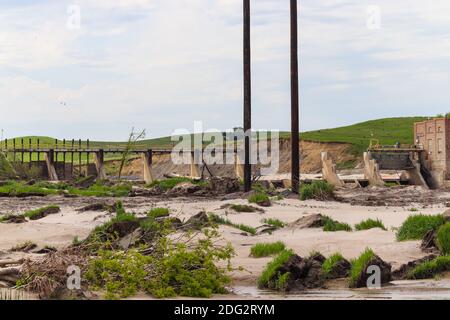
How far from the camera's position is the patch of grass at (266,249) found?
1770cm

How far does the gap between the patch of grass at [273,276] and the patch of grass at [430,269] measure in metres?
2.09

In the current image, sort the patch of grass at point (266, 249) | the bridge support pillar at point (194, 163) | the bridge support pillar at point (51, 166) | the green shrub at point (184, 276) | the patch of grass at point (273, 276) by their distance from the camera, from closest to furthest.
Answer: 1. the green shrub at point (184, 276)
2. the patch of grass at point (273, 276)
3. the patch of grass at point (266, 249)
4. the bridge support pillar at point (194, 163)
5. the bridge support pillar at point (51, 166)

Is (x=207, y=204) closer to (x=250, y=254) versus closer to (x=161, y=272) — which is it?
(x=250, y=254)

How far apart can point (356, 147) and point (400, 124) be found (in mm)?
27727

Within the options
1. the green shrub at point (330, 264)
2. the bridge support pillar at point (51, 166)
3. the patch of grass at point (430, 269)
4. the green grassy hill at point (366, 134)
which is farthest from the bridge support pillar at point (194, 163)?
the patch of grass at point (430, 269)

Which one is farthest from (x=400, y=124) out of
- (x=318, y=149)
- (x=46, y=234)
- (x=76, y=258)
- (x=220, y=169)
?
(x=76, y=258)

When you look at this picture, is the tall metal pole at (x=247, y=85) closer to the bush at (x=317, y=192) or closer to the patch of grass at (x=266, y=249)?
the bush at (x=317, y=192)

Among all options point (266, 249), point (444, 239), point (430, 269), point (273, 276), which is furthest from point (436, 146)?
point (273, 276)

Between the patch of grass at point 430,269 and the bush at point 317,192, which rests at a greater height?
the bush at point 317,192

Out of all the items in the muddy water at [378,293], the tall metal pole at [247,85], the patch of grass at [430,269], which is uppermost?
the tall metal pole at [247,85]

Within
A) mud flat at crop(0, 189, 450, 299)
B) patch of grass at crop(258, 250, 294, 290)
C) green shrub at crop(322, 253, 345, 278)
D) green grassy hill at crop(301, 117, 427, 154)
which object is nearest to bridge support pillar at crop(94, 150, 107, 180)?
green grassy hill at crop(301, 117, 427, 154)

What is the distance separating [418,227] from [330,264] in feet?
12.1

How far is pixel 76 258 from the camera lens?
14125mm

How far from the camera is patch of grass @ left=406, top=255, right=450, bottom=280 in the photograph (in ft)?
→ 50.5
